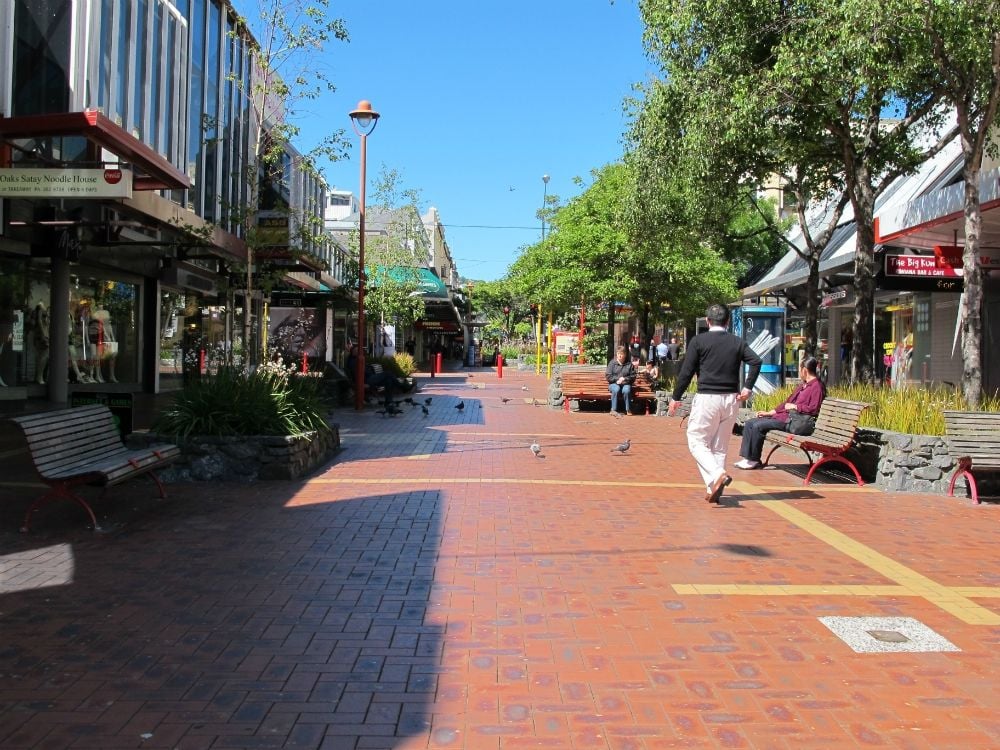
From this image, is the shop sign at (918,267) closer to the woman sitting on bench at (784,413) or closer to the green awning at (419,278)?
the woman sitting on bench at (784,413)

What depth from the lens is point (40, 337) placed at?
59.6 ft

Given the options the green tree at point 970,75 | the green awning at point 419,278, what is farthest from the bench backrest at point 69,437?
the green awning at point 419,278

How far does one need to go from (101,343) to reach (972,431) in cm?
1835

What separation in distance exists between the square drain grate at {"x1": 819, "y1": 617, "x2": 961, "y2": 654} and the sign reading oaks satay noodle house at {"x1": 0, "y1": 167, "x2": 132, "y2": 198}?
9166 mm

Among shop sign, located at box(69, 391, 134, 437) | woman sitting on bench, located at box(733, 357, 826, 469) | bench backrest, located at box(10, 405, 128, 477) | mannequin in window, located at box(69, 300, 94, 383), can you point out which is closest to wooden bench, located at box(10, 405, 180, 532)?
bench backrest, located at box(10, 405, 128, 477)

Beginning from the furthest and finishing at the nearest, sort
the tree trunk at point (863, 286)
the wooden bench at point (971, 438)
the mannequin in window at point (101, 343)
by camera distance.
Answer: the mannequin in window at point (101, 343), the tree trunk at point (863, 286), the wooden bench at point (971, 438)

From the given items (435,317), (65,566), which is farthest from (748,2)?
(435,317)

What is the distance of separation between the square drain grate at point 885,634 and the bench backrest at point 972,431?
4.71 meters

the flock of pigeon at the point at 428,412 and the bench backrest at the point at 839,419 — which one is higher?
the bench backrest at the point at 839,419

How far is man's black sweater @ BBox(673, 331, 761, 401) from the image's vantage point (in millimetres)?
8250

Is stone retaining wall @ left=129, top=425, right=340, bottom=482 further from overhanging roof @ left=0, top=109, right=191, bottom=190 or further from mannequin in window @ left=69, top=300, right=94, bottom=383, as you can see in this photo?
mannequin in window @ left=69, top=300, right=94, bottom=383

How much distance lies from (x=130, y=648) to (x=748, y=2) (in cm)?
1097

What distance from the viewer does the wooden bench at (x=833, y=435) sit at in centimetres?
966

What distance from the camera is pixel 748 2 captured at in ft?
38.8
